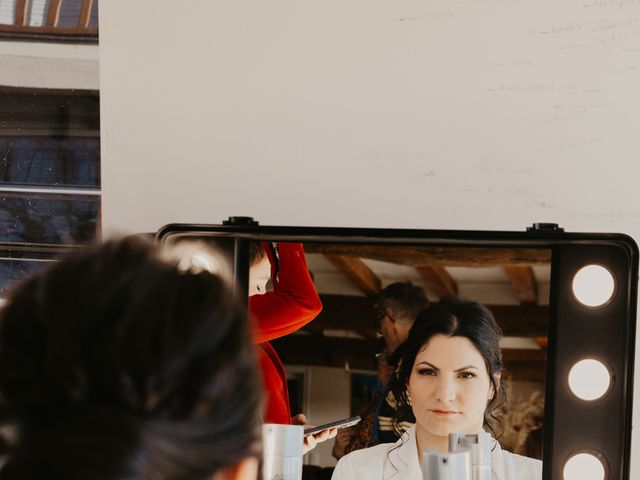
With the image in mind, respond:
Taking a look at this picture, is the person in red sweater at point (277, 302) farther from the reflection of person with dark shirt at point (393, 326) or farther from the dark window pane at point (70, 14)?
the dark window pane at point (70, 14)

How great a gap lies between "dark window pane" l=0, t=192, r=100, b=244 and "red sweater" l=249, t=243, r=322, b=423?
405 millimetres

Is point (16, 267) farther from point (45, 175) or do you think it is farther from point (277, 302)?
point (277, 302)

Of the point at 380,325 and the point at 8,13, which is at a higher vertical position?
the point at 8,13

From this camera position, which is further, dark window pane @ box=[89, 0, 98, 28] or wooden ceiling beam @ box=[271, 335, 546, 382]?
dark window pane @ box=[89, 0, 98, 28]

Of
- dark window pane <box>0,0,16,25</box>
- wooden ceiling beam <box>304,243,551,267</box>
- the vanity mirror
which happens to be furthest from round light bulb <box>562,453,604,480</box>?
dark window pane <box>0,0,16,25</box>

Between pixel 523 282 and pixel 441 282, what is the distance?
0.09 metres

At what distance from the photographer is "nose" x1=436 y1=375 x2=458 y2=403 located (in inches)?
36.0

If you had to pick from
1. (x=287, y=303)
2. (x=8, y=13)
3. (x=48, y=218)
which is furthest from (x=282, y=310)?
(x=8, y=13)

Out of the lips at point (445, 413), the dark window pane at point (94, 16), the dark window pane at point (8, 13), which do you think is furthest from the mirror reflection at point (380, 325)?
the dark window pane at point (8, 13)

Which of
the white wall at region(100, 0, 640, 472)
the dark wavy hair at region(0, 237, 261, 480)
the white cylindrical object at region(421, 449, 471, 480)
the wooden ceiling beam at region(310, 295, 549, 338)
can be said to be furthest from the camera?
the white wall at region(100, 0, 640, 472)

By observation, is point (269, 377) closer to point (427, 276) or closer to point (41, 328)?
point (427, 276)

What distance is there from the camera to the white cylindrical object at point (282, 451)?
92 cm

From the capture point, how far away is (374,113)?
116 centimetres

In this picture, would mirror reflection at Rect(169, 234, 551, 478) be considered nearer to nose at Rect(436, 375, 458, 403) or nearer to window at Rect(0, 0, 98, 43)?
nose at Rect(436, 375, 458, 403)
